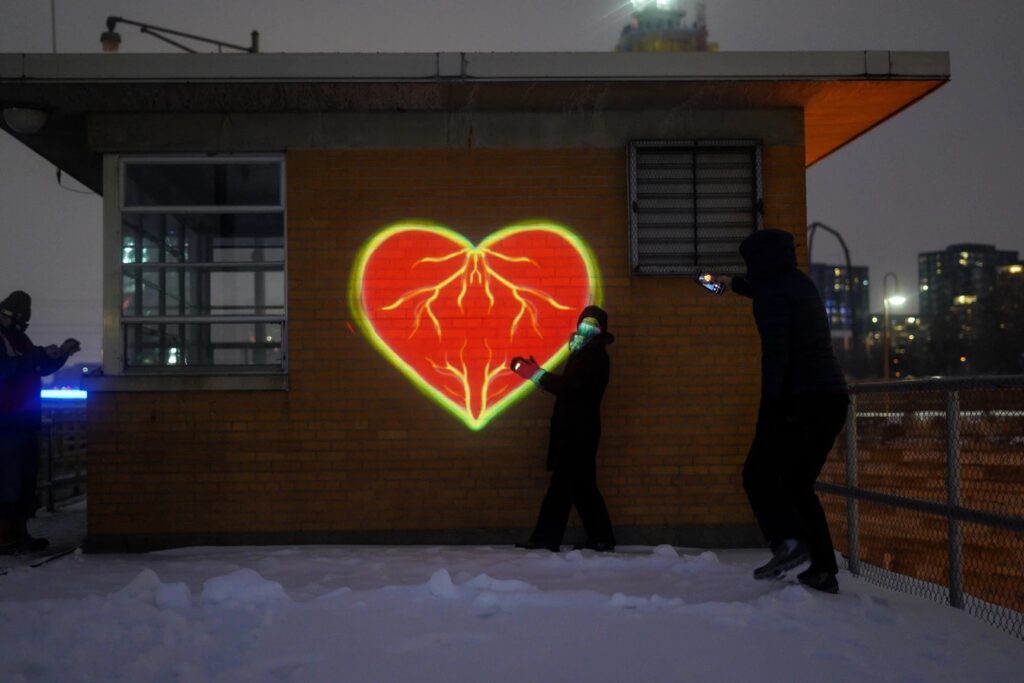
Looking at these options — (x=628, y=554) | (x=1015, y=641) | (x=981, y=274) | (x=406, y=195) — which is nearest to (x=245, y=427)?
(x=406, y=195)

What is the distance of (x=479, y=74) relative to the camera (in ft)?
23.5

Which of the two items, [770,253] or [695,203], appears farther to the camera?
[695,203]

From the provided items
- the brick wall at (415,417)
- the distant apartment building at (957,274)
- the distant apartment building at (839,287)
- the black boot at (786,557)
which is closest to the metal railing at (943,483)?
the black boot at (786,557)

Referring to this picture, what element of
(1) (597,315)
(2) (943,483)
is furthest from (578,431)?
(2) (943,483)

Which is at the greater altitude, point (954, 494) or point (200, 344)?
point (200, 344)

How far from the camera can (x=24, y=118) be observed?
24.8 feet

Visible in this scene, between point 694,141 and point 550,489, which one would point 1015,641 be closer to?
point 550,489

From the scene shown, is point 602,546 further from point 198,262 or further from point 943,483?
point 198,262

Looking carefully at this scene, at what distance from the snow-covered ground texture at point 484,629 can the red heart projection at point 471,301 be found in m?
1.81

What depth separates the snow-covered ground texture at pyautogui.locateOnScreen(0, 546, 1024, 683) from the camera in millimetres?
4207

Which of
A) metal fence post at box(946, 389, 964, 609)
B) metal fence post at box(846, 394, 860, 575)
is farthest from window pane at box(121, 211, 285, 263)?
A: metal fence post at box(946, 389, 964, 609)

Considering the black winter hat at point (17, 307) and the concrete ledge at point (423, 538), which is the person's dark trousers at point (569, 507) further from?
the black winter hat at point (17, 307)

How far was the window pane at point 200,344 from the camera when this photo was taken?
8453 millimetres

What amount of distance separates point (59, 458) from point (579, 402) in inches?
341
